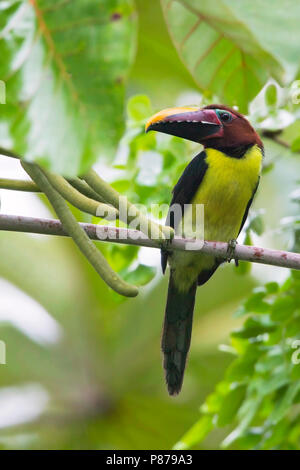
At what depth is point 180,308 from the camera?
8.60 feet

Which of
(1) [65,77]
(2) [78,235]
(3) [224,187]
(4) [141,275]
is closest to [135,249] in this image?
(4) [141,275]

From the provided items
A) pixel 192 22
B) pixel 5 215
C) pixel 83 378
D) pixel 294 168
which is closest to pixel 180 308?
pixel 5 215

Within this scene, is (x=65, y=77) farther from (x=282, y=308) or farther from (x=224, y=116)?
(x=224, y=116)

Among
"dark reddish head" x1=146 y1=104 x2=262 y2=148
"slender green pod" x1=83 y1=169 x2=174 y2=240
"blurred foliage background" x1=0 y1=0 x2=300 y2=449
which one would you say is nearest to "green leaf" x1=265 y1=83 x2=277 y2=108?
"blurred foliage background" x1=0 y1=0 x2=300 y2=449

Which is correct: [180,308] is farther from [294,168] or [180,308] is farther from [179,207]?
[294,168]

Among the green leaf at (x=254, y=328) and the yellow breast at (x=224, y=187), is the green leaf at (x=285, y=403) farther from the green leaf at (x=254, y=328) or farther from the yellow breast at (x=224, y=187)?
the yellow breast at (x=224, y=187)

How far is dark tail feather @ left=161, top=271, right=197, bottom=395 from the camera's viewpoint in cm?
231

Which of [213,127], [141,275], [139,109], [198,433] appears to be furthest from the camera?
[213,127]

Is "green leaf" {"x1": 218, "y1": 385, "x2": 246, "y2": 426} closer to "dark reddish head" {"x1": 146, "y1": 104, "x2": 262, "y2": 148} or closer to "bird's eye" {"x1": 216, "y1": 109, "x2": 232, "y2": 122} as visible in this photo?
"dark reddish head" {"x1": 146, "y1": 104, "x2": 262, "y2": 148}

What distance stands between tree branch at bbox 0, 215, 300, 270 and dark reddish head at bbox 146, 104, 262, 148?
1.99 feet

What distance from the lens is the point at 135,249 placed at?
6.86 ft

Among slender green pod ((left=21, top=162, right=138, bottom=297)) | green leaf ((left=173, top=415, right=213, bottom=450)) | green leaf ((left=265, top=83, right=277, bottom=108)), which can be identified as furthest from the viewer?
green leaf ((left=265, top=83, right=277, bottom=108))

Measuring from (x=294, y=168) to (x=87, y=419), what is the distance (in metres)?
2.53

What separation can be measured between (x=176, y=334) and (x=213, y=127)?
2.65ft
